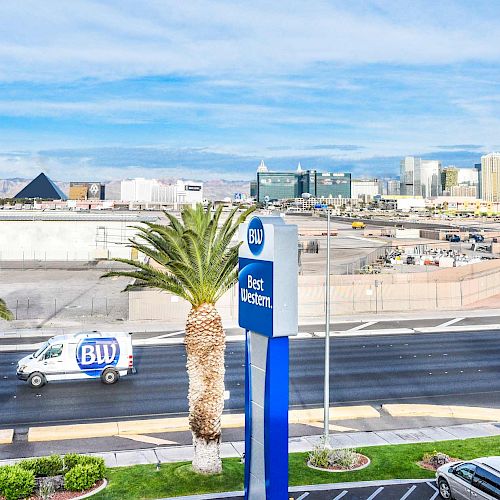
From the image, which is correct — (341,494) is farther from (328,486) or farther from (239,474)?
(239,474)

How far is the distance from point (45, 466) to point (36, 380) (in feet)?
38.6

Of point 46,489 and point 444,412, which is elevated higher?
point 46,489

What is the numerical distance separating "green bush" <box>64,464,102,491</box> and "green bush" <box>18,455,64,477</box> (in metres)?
0.54

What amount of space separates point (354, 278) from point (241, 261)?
3640 cm

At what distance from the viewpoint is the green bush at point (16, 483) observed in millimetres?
17312

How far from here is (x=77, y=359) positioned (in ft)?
98.7

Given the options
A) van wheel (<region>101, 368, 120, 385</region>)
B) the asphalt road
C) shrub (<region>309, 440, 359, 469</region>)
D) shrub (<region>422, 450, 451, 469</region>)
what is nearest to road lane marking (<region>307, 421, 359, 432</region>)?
the asphalt road

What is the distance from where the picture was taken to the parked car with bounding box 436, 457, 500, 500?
648 inches

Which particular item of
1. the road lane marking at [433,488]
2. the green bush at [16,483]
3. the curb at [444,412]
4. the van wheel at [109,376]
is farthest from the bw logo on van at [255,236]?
the van wheel at [109,376]

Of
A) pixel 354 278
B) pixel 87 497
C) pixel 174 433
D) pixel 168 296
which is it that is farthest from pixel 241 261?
pixel 354 278

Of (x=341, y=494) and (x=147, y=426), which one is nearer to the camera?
(x=341, y=494)

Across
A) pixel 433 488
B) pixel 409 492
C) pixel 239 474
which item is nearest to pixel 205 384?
pixel 239 474

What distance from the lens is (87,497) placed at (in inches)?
707

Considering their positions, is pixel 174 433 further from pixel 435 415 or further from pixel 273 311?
pixel 273 311
